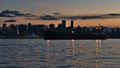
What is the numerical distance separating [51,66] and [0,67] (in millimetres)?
5063

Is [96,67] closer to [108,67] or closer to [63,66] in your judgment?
[108,67]

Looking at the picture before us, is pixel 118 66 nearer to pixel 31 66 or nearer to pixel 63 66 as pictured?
pixel 63 66

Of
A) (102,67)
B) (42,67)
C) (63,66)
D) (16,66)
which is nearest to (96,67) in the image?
(102,67)

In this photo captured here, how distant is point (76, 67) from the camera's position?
32.2 metres

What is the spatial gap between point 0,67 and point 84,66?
8311 mm

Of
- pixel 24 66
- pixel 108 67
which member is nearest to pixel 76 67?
pixel 108 67

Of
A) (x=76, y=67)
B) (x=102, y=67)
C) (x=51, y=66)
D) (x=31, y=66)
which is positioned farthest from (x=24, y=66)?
(x=102, y=67)

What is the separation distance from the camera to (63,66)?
33.2 meters

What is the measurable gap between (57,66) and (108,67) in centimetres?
511

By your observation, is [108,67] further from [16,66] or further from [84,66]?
[16,66]

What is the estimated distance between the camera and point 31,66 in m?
33.1

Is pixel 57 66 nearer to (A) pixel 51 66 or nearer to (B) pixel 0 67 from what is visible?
(A) pixel 51 66

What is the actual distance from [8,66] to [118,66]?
11093 millimetres

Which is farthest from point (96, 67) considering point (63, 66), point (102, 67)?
point (63, 66)
